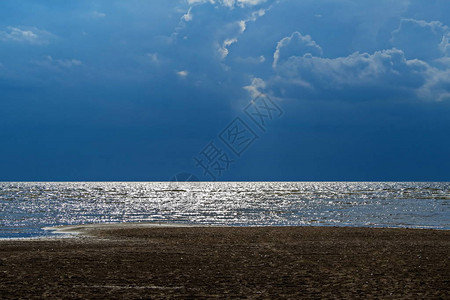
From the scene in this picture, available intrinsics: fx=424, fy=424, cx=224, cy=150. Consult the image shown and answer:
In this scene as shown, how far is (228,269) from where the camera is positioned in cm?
1647

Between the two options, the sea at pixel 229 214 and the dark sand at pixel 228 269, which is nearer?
the dark sand at pixel 228 269

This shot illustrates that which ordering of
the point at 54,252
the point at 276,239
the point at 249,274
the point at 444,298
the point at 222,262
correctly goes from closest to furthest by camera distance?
the point at 444,298, the point at 249,274, the point at 222,262, the point at 54,252, the point at 276,239

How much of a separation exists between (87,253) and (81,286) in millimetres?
7857

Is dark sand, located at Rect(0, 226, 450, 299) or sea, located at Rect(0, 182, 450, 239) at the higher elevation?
sea, located at Rect(0, 182, 450, 239)

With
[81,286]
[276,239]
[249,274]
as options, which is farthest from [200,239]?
[81,286]

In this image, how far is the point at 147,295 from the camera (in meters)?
12.3

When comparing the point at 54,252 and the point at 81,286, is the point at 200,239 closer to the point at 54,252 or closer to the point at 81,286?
the point at 54,252

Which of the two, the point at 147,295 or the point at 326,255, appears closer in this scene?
the point at 147,295

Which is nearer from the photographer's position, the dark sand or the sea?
the dark sand

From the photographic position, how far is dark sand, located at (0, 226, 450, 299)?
12719 mm

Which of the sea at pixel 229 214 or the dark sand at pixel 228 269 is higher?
the sea at pixel 229 214

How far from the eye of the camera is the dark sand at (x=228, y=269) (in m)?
12.7

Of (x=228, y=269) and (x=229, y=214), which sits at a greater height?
(x=229, y=214)

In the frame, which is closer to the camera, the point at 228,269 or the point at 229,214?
the point at 228,269
